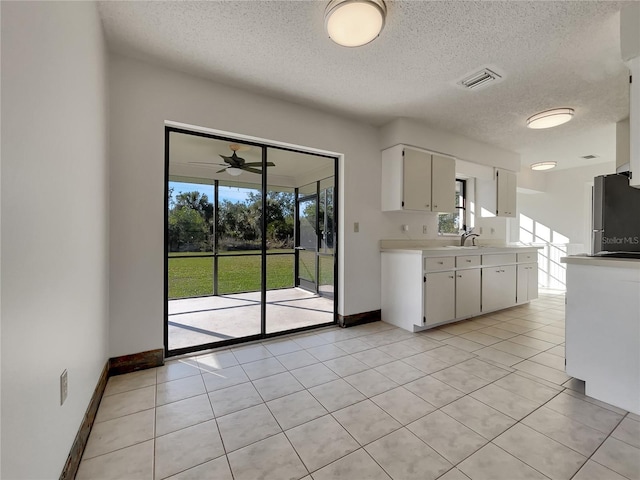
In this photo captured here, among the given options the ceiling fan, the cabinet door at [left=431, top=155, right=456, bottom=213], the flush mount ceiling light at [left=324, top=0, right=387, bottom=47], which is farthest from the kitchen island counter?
the ceiling fan

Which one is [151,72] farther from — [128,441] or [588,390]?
[588,390]

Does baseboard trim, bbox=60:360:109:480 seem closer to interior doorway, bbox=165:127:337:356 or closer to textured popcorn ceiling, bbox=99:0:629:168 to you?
interior doorway, bbox=165:127:337:356

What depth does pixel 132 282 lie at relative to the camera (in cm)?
237

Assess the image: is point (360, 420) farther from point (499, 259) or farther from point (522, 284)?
point (522, 284)

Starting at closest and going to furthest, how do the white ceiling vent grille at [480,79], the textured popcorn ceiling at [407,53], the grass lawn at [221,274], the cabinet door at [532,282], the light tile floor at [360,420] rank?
the light tile floor at [360,420] < the textured popcorn ceiling at [407,53] < the white ceiling vent grille at [480,79] < the grass lawn at [221,274] < the cabinet door at [532,282]

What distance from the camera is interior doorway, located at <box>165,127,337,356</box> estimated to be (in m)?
2.84

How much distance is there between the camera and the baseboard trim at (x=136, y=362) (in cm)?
229

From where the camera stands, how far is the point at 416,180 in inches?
146

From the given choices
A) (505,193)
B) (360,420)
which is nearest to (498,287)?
(505,193)

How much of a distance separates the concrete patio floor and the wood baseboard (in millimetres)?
293

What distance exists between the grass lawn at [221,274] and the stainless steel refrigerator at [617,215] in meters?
3.20

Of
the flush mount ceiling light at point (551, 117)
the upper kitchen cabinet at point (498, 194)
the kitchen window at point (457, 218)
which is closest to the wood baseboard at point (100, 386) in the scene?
the kitchen window at point (457, 218)

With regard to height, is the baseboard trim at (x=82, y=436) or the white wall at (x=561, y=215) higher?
the white wall at (x=561, y=215)

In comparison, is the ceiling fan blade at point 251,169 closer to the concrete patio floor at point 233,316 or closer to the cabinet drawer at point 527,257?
the concrete patio floor at point 233,316
